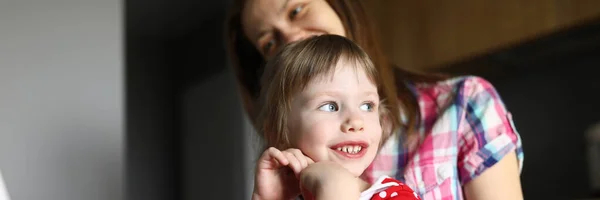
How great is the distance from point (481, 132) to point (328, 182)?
376 millimetres

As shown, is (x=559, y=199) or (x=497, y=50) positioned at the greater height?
(x=497, y=50)

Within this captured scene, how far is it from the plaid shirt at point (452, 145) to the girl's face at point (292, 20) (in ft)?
0.56

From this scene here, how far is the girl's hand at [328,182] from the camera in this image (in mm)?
569

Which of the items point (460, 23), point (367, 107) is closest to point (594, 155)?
point (460, 23)

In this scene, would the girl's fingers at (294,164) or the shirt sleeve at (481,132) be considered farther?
the shirt sleeve at (481,132)

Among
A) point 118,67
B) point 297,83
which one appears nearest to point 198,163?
point 118,67

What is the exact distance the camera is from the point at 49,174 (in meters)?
0.98

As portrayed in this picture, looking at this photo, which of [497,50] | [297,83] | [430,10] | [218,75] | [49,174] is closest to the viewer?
[297,83]

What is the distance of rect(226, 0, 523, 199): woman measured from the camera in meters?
0.85

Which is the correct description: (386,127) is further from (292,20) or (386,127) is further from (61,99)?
(61,99)

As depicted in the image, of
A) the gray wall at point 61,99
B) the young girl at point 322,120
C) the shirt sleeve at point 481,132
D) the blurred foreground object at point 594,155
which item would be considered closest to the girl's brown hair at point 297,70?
the young girl at point 322,120

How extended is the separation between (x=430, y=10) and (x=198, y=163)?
123 centimetres

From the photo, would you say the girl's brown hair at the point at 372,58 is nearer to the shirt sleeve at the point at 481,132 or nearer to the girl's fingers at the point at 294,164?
the shirt sleeve at the point at 481,132

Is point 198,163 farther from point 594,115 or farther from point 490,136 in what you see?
point 490,136
